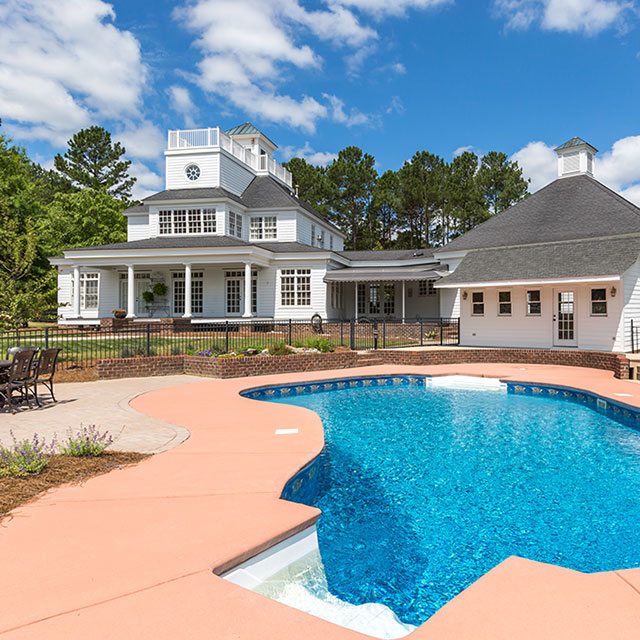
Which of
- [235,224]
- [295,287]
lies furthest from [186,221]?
[295,287]

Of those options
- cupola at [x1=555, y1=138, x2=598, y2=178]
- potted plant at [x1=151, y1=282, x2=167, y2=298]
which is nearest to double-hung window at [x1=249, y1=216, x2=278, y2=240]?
potted plant at [x1=151, y1=282, x2=167, y2=298]

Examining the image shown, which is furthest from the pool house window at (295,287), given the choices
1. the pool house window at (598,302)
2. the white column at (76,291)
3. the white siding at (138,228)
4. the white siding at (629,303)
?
the white siding at (629,303)

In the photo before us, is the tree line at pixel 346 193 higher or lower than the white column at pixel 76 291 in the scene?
higher

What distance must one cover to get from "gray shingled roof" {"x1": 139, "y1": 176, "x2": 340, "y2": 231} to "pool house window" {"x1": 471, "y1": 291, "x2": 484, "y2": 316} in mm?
14460

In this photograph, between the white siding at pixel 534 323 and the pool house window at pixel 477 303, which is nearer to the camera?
the white siding at pixel 534 323

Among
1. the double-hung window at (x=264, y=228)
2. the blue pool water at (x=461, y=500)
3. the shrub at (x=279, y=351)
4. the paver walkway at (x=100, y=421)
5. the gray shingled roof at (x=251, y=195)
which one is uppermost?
the gray shingled roof at (x=251, y=195)

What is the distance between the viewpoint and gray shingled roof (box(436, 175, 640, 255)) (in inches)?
951

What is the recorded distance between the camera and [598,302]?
62.4ft

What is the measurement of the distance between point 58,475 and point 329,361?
11.9 m

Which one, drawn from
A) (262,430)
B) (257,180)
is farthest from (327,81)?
(262,430)

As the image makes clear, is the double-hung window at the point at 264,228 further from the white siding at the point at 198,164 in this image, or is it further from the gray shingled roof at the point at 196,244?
the white siding at the point at 198,164

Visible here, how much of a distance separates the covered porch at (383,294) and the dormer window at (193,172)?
37.4 feet

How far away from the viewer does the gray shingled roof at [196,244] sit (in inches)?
1077

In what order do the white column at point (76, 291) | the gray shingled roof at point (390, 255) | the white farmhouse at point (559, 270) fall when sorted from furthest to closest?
the gray shingled roof at point (390, 255)
the white column at point (76, 291)
the white farmhouse at point (559, 270)
